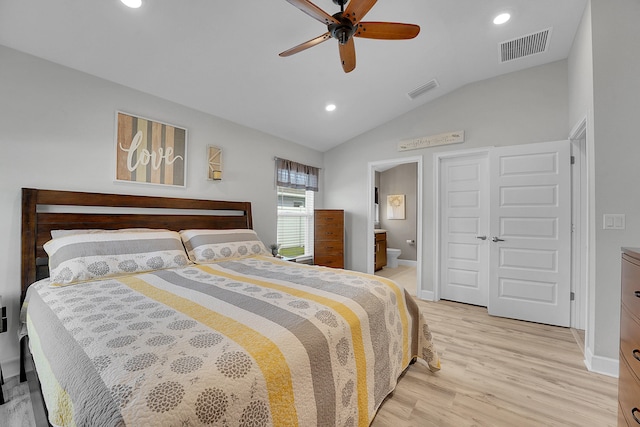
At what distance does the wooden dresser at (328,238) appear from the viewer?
437 centimetres

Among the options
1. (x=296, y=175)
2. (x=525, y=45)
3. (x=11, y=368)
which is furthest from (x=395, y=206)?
(x=11, y=368)

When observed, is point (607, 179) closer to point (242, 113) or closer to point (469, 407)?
point (469, 407)

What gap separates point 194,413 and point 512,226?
3.56 meters

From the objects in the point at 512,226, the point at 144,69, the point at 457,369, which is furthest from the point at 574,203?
the point at 144,69

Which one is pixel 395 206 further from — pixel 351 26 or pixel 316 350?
pixel 316 350

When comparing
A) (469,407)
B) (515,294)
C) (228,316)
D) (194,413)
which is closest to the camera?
(194,413)

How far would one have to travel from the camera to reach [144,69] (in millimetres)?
2420

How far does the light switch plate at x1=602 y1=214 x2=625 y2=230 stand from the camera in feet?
6.53

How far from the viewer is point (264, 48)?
2.44 m

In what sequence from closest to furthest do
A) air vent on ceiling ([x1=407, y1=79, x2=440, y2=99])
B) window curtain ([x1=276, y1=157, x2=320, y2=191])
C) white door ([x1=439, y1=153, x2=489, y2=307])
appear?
air vent on ceiling ([x1=407, y1=79, x2=440, y2=99]), white door ([x1=439, y1=153, x2=489, y2=307]), window curtain ([x1=276, y1=157, x2=320, y2=191])

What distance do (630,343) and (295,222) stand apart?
3.86 metres

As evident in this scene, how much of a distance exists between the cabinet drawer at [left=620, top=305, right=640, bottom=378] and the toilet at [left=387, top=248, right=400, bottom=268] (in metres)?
4.87

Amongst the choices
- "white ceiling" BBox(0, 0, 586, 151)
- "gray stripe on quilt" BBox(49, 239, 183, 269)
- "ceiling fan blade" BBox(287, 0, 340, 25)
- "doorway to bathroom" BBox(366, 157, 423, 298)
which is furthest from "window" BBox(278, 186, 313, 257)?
"ceiling fan blade" BBox(287, 0, 340, 25)

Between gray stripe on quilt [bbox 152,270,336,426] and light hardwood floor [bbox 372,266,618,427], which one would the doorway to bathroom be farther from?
gray stripe on quilt [bbox 152,270,336,426]
